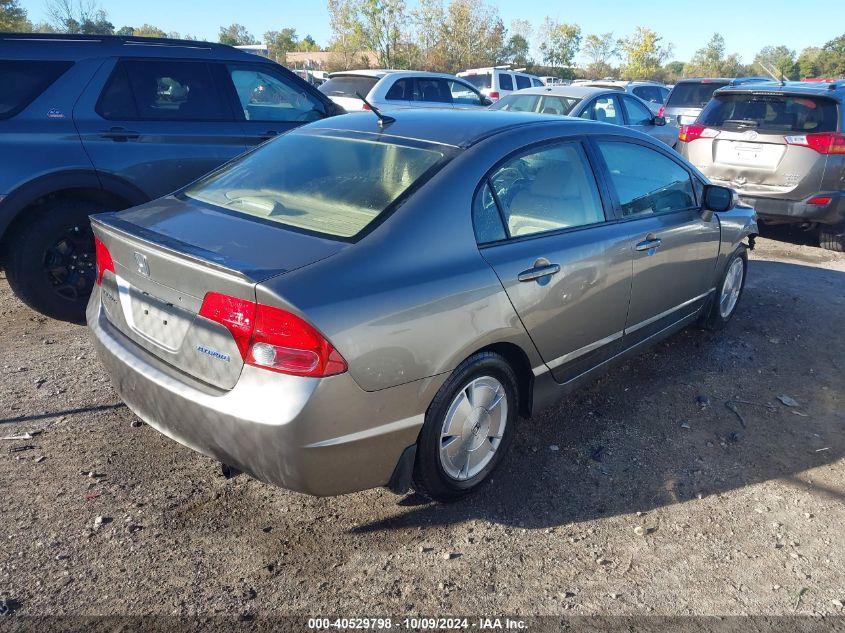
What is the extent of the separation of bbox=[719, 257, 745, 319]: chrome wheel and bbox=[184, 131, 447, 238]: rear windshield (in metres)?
3.03

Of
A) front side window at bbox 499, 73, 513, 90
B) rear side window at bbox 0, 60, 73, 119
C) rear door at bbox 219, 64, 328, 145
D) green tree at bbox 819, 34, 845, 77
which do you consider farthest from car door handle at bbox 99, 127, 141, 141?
green tree at bbox 819, 34, 845, 77

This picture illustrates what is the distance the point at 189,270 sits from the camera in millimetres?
2510

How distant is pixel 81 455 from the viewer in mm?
3309

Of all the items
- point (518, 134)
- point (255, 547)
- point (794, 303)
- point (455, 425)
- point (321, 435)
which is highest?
point (518, 134)

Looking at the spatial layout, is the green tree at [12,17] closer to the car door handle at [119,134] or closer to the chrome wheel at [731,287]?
the car door handle at [119,134]

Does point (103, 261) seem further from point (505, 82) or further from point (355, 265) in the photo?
point (505, 82)

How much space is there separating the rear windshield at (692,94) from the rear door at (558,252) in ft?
43.2

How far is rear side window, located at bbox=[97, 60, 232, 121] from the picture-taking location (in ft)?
16.4

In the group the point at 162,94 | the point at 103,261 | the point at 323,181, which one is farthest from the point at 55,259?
the point at 323,181

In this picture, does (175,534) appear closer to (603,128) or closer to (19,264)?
(19,264)

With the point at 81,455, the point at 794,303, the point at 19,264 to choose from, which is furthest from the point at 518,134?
the point at 794,303

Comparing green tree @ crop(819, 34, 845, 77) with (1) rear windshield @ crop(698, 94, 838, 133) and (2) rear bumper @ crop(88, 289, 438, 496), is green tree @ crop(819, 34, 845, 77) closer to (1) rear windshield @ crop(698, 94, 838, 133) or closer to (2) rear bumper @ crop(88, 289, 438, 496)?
(1) rear windshield @ crop(698, 94, 838, 133)

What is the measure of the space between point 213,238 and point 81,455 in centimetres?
141

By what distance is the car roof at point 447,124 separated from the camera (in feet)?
10.7
